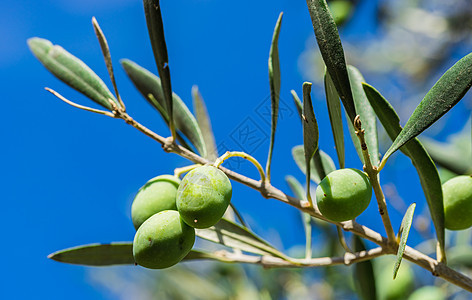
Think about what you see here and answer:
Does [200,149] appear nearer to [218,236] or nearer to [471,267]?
[218,236]

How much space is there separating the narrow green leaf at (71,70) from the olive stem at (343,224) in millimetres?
75

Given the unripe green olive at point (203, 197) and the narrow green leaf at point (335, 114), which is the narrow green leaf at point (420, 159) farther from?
the unripe green olive at point (203, 197)

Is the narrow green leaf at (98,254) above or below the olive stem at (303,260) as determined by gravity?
above

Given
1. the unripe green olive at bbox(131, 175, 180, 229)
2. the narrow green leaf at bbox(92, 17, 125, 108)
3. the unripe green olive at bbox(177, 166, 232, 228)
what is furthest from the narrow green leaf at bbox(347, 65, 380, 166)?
the narrow green leaf at bbox(92, 17, 125, 108)

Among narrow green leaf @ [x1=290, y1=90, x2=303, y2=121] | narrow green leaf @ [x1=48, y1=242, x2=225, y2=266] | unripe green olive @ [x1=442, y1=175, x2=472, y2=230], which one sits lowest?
unripe green olive @ [x1=442, y1=175, x2=472, y2=230]

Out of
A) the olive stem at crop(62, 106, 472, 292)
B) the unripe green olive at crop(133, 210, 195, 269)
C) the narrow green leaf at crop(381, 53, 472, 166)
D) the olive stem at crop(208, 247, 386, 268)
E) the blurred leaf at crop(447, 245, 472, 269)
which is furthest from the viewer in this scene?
the blurred leaf at crop(447, 245, 472, 269)

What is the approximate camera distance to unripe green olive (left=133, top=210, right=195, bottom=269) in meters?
0.85

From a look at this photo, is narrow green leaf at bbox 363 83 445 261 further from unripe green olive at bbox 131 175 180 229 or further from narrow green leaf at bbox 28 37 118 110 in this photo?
narrow green leaf at bbox 28 37 118 110

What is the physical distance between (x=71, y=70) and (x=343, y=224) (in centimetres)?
79

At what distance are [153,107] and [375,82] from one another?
3.04 m

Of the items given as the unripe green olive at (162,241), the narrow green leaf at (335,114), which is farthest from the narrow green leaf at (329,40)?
the unripe green olive at (162,241)

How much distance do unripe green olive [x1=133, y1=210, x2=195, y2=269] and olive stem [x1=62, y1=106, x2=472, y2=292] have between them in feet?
0.59

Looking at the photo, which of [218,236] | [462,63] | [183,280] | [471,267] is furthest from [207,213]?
[183,280]

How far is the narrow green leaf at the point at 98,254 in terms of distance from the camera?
1116 millimetres
